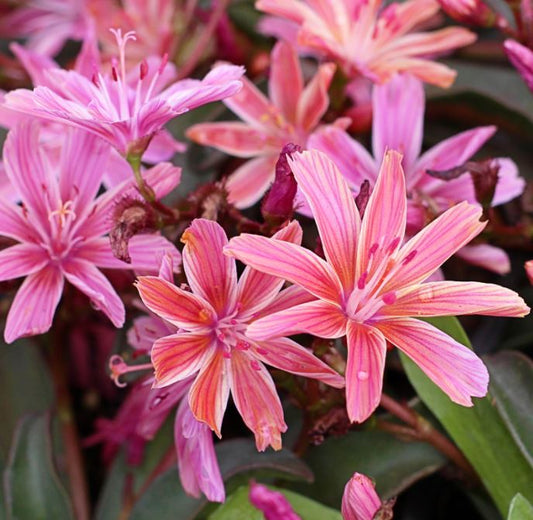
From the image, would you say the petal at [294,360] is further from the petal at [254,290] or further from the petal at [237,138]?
the petal at [237,138]

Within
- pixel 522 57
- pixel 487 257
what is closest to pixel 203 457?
pixel 487 257

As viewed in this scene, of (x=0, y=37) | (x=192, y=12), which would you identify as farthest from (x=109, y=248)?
(x=0, y=37)

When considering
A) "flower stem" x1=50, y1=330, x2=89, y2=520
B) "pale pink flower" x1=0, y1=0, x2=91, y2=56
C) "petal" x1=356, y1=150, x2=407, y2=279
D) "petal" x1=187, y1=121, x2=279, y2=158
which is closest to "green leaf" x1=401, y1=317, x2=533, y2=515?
"petal" x1=356, y1=150, x2=407, y2=279

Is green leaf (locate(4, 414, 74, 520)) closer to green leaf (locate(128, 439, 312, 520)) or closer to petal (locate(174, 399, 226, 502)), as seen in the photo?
green leaf (locate(128, 439, 312, 520))

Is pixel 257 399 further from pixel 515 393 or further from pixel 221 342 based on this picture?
pixel 515 393

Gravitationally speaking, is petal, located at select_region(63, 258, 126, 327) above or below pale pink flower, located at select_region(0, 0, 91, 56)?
above

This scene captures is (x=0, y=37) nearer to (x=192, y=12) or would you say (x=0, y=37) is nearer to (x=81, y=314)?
(x=192, y=12)
